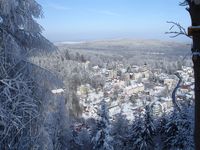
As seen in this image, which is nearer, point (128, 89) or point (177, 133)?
point (177, 133)

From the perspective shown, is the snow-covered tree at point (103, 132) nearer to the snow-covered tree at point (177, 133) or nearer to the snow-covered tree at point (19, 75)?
the snow-covered tree at point (177, 133)

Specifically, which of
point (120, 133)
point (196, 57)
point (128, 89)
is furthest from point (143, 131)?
point (128, 89)

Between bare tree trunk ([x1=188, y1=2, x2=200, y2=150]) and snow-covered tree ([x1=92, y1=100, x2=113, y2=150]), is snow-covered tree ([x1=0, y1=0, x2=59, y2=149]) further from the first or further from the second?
snow-covered tree ([x1=92, y1=100, x2=113, y2=150])

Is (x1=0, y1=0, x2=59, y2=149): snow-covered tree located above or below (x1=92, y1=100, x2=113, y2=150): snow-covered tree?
above

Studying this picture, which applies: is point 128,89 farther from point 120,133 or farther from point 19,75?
point 19,75

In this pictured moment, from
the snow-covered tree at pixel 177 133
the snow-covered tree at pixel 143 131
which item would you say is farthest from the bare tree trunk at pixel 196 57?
the snow-covered tree at pixel 143 131

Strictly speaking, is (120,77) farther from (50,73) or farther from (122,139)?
(50,73)

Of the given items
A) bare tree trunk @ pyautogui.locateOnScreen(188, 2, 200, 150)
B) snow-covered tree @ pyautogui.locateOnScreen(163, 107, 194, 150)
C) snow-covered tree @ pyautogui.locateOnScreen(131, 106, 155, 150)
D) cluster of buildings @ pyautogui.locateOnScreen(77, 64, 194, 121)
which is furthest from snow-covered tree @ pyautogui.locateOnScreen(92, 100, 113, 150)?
cluster of buildings @ pyautogui.locateOnScreen(77, 64, 194, 121)

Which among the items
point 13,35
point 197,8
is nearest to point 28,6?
point 13,35
